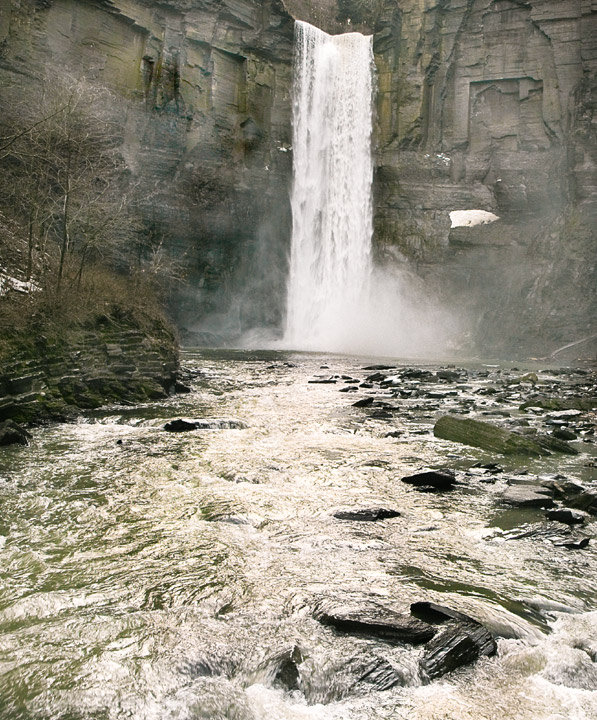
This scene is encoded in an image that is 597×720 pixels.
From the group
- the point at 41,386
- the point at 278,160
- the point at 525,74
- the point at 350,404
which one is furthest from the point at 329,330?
the point at 41,386

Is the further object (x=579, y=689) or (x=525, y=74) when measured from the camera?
(x=525, y=74)

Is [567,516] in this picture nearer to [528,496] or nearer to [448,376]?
[528,496]

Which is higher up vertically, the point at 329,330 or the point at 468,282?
the point at 468,282

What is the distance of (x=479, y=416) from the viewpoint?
1180cm

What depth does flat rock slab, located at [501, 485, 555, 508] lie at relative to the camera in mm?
6086

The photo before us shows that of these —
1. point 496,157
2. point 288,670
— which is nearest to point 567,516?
point 288,670

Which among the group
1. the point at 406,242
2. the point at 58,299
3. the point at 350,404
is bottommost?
the point at 350,404

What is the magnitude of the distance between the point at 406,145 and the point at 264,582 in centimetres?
4061

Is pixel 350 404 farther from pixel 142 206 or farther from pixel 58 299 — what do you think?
pixel 142 206

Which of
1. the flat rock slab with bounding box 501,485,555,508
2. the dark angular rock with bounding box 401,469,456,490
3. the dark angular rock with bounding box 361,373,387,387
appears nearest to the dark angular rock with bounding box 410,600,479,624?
the flat rock slab with bounding box 501,485,555,508

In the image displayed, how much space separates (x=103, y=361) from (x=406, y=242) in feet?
101

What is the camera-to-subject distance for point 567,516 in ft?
18.5

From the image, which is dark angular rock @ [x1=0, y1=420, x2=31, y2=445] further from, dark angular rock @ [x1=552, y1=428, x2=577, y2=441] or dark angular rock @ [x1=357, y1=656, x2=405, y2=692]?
dark angular rock @ [x1=552, y1=428, x2=577, y2=441]

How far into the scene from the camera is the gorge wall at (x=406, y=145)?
3622cm
